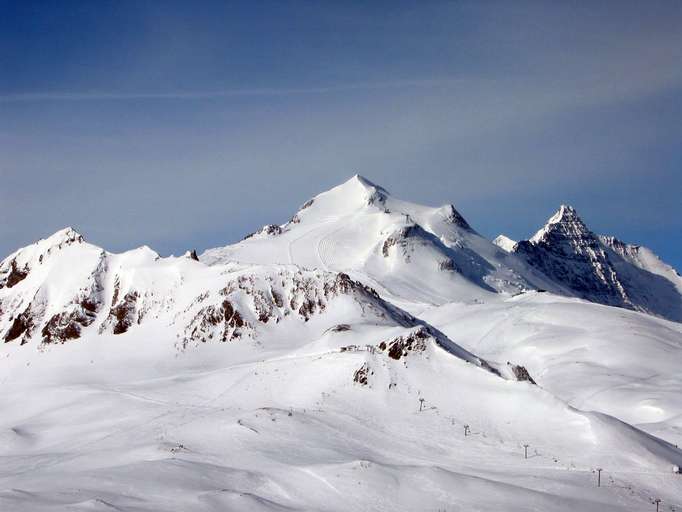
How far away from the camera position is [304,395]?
198 feet

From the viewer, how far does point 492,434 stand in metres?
50.1

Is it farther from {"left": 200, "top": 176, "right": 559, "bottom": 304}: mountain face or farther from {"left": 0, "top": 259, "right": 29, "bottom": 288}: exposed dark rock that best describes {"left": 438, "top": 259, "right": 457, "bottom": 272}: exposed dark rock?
{"left": 0, "top": 259, "right": 29, "bottom": 288}: exposed dark rock

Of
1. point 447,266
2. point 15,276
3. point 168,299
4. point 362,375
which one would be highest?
point 447,266

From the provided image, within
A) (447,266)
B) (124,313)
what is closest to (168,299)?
(124,313)

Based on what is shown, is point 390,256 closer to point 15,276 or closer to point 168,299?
point 15,276

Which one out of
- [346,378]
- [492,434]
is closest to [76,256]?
[346,378]

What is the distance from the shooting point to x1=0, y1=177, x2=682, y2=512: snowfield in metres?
39.4

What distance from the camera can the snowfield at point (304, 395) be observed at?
39.4 meters

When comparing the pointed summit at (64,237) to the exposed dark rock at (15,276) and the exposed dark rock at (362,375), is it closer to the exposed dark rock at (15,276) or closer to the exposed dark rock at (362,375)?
the exposed dark rock at (15,276)

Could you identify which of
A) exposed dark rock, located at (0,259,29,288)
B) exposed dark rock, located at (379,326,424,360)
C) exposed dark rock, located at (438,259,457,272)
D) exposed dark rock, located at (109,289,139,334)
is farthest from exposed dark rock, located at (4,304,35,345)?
exposed dark rock, located at (438,259,457,272)

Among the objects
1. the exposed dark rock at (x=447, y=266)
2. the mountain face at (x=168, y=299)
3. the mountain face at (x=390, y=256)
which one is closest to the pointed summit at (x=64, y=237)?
the mountain face at (x=168, y=299)

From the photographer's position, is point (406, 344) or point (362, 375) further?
point (406, 344)

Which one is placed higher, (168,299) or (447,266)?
(447,266)

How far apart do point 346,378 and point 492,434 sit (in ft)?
43.3
